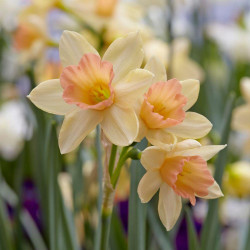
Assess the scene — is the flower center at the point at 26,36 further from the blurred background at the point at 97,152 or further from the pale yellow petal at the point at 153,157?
the pale yellow petal at the point at 153,157

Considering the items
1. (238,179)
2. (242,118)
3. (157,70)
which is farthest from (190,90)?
(238,179)

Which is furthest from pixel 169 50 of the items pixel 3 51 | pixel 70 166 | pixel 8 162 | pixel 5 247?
pixel 3 51

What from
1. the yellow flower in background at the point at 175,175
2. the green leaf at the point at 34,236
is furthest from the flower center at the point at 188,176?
the green leaf at the point at 34,236

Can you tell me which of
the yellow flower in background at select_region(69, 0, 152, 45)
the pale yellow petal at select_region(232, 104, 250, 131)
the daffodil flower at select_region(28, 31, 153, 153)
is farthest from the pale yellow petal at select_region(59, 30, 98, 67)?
the yellow flower in background at select_region(69, 0, 152, 45)

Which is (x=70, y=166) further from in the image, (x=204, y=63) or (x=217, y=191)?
(x=204, y=63)

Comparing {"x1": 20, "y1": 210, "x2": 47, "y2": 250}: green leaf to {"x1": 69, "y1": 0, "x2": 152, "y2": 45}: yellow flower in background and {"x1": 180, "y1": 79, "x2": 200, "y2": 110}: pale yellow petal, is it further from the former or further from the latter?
{"x1": 180, "y1": 79, "x2": 200, "y2": 110}: pale yellow petal

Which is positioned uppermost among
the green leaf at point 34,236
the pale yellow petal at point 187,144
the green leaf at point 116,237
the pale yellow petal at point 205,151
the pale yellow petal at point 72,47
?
the pale yellow petal at point 72,47

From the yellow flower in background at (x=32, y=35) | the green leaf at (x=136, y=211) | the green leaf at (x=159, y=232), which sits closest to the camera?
the green leaf at (x=136, y=211)
